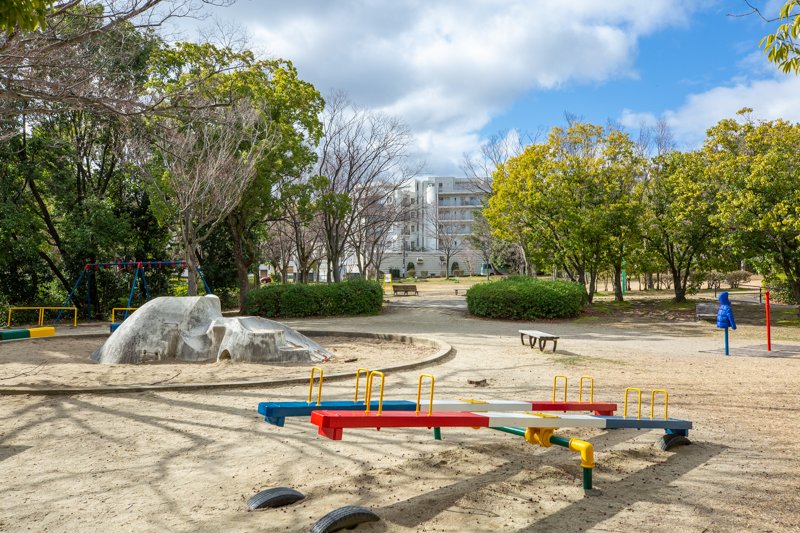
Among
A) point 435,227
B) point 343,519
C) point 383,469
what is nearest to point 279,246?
point 383,469

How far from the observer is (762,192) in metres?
16.6

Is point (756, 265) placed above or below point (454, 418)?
above

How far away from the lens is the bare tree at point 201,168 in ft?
54.7

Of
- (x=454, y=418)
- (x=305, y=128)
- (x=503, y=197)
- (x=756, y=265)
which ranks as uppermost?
(x=305, y=128)

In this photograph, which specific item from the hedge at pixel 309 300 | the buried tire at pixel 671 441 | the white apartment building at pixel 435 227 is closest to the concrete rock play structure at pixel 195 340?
the buried tire at pixel 671 441

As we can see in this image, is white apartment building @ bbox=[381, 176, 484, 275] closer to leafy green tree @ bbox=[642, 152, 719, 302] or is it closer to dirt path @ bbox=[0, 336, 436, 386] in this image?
leafy green tree @ bbox=[642, 152, 719, 302]

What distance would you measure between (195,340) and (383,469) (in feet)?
21.0

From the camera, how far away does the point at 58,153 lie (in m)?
18.8

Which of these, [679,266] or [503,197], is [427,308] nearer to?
[503,197]

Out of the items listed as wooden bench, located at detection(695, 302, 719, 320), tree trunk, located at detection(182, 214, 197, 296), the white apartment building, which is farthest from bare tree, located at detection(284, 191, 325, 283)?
the white apartment building

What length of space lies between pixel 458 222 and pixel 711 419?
67.6 m

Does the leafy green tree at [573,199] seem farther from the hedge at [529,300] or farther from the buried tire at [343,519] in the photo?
the buried tire at [343,519]

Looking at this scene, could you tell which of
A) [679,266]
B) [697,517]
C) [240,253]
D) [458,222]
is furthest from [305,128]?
[458,222]

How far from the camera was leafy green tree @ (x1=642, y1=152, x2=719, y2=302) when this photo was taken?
759 inches
